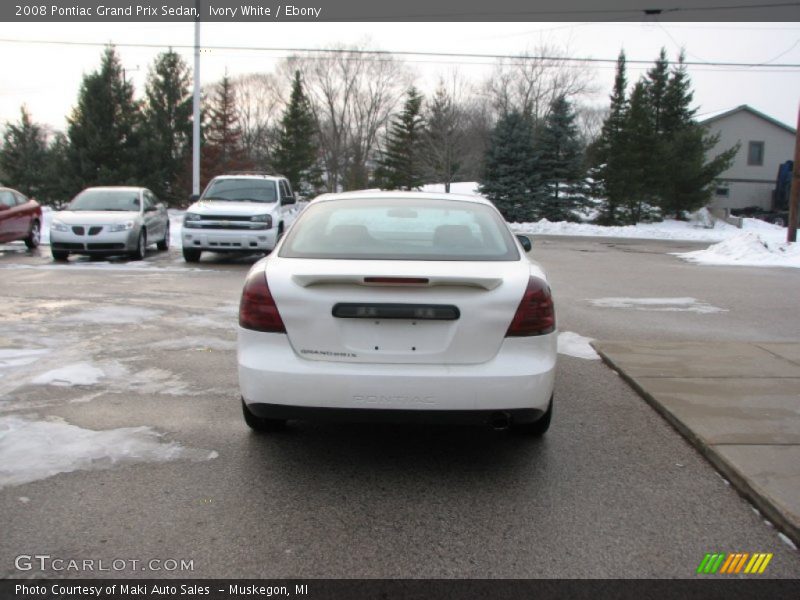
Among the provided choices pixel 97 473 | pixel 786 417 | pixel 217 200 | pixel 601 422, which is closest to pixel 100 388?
pixel 97 473

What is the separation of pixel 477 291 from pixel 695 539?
1.58m

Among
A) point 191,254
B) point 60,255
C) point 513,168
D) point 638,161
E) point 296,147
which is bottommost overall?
point 60,255

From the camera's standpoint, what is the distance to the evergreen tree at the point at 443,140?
45062 millimetres

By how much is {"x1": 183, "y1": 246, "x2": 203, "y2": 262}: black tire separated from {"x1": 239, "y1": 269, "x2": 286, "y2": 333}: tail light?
11.2m

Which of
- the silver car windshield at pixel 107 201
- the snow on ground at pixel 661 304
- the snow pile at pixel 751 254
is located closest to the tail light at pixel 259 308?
the snow on ground at pixel 661 304

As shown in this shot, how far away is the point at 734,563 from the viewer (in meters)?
3.03

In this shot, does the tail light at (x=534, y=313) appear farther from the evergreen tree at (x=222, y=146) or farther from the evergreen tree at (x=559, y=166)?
the evergreen tree at (x=222, y=146)

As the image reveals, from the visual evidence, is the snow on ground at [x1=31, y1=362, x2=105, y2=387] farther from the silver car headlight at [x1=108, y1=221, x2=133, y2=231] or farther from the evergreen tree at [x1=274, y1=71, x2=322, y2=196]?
the evergreen tree at [x1=274, y1=71, x2=322, y2=196]

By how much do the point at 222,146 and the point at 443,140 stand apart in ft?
46.8

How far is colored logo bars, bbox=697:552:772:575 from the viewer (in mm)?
2971

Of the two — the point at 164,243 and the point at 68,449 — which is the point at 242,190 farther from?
the point at 68,449

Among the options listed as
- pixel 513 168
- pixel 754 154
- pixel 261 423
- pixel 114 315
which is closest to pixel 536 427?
pixel 261 423
